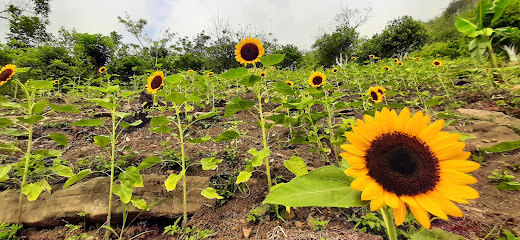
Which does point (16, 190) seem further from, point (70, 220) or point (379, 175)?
point (379, 175)

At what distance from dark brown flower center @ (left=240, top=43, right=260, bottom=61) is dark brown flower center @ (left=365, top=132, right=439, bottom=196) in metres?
1.85

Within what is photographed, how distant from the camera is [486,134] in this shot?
2.42m

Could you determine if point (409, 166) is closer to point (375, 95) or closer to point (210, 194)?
point (210, 194)

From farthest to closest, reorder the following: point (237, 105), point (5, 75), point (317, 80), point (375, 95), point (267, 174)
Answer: point (317, 80) < point (375, 95) < point (5, 75) < point (267, 174) < point (237, 105)

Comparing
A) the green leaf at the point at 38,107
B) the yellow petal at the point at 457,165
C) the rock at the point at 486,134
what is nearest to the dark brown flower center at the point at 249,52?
the green leaf at the point at 38,107

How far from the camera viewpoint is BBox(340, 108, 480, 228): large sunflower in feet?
2.03

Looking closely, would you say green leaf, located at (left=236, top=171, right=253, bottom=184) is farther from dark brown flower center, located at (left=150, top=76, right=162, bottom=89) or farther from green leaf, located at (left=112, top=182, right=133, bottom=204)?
dark brown flower center, located at (left=150, top=76, right=162, bottom=89)

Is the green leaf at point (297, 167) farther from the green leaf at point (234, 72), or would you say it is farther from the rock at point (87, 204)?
the rock at point (87, 204)

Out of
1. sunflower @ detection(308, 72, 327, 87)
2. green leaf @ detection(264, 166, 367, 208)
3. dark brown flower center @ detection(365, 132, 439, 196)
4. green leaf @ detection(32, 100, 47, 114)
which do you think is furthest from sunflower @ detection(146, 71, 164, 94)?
dark brown flower center @ detection(365, 132, 439, 196)

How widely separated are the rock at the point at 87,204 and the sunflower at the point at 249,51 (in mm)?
1465

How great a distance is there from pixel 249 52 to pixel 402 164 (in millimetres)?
2029

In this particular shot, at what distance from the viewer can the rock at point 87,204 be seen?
1.67 meters

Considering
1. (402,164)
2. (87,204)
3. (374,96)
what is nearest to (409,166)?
(402,164)

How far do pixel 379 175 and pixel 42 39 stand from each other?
2404 cm
